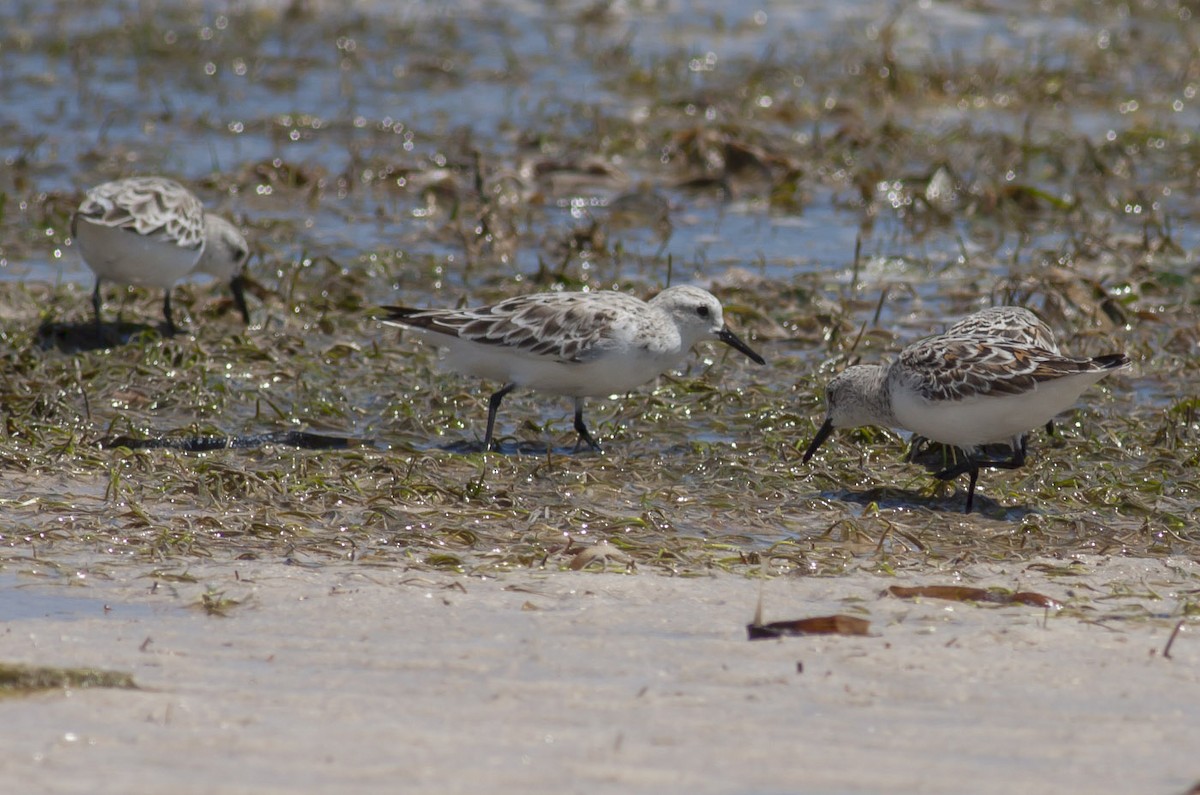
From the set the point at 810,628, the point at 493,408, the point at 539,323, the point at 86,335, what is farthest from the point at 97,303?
the point at 810,628

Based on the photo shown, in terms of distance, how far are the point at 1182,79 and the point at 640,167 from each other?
5.70 meters

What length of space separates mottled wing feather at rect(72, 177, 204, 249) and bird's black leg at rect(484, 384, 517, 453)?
2524 millimetres

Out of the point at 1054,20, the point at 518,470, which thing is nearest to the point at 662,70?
the point at 1054,20

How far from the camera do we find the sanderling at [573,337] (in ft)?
27.0

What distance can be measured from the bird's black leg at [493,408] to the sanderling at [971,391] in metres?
1.66

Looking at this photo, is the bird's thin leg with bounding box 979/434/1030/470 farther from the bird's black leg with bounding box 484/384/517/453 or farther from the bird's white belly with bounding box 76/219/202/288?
the bird's white belly with bounding box 76/219/202/288

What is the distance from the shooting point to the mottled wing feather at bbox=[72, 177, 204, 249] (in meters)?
9.74

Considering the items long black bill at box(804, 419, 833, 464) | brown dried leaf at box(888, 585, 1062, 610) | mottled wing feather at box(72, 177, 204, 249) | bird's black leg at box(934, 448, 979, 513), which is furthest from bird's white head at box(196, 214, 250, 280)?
brown dried leaf at box(888, 585, 1062, 610)

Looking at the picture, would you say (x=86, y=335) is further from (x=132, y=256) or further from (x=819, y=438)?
(x=819, y=438)

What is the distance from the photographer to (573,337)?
27.0 ft

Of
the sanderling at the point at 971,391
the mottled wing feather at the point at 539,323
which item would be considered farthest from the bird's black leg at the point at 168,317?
the sanderling at the point at 971,391

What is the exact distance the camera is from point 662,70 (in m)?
15.9

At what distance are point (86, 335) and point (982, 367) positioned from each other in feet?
17.3

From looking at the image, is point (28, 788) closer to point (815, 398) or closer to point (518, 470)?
point (518, 470)
